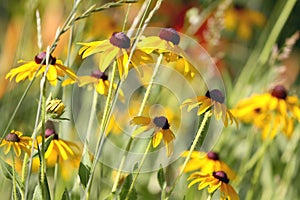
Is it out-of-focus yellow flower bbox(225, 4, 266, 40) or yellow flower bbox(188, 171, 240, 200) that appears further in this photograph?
out-of-focus yellow flower bbox(225, 4, 266, 40)

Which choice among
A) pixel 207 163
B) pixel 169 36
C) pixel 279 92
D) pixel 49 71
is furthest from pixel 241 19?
pixel 49 71

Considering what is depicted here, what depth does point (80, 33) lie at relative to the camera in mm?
1635

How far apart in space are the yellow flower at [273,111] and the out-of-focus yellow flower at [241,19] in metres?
1.09

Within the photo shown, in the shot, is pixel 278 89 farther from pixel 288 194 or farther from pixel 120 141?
pixel 120 141

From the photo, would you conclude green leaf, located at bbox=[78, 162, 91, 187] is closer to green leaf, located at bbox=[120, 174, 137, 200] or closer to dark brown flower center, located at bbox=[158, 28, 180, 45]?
green leaf, located at bbox=[120, 174, 137, 200]

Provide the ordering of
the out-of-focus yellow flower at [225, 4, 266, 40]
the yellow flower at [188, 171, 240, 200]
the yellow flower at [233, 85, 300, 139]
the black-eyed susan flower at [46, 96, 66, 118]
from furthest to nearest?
the out-of-focus yellow flower at [225, 4, 266, 40] < the yellow flower at [233, 85, 300, 139] < the yellow flower at [188, 171, 240, 200] < the black-eyed susan flower at [46, 96, 66, 118]

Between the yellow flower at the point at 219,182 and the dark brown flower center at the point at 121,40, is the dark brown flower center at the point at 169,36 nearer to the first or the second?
the dark brown flower center at the point at 121,40

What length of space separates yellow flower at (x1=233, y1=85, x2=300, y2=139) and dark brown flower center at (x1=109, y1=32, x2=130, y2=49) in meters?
0.53

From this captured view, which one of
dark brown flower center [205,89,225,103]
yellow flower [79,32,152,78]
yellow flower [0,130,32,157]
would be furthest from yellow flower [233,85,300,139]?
yellow flower [0,130,32,157]

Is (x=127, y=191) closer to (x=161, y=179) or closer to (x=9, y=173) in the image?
(x=161, y=179)

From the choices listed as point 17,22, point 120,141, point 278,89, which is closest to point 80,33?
A: point 120,141

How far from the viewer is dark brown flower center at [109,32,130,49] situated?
39.7 inches

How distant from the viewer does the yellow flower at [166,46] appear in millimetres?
1026

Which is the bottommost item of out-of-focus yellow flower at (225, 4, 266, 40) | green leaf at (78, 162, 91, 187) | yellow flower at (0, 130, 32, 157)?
green leaf at (78, 162, 91, 187)
